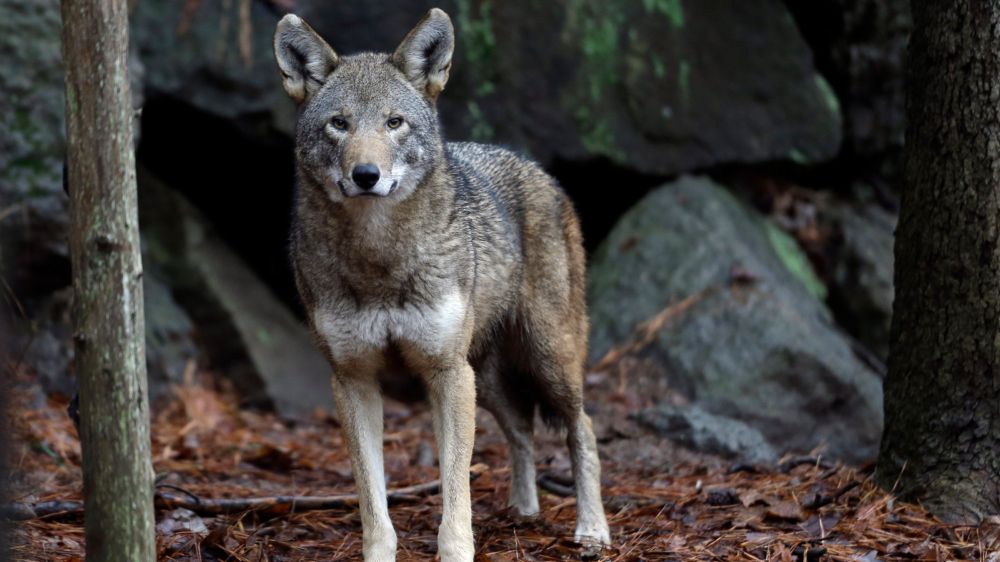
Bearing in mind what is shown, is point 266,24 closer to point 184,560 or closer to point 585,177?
point 585,177

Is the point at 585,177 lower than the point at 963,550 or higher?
higher

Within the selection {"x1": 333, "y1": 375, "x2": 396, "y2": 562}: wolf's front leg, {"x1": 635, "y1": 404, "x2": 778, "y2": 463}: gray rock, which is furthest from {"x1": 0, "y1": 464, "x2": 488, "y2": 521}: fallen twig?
{"x1": 635, "y1": 404, "x2": 778, "y2": 463}: gray rock

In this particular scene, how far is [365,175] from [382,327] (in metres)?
0.66

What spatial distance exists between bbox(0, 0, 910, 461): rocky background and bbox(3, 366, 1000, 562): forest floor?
67 cm

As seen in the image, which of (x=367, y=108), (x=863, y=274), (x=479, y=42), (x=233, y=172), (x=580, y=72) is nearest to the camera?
(x=367, y=108)

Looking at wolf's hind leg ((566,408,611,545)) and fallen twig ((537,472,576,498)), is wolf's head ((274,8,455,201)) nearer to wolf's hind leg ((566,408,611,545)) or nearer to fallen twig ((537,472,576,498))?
wolf's hind leg ((566,408,611,545))

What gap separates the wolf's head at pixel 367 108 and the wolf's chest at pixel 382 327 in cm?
48

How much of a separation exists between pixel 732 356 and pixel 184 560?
4561 millimetres

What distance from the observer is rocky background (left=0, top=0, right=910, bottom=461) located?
7562 mm

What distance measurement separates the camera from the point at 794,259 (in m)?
9.65

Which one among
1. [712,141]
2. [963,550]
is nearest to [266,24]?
[712,141]

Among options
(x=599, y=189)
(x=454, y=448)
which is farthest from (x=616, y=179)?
(x=454, y=448)

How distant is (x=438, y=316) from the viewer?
474 cm

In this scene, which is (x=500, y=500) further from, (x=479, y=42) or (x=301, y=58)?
(x=479, y=42)
